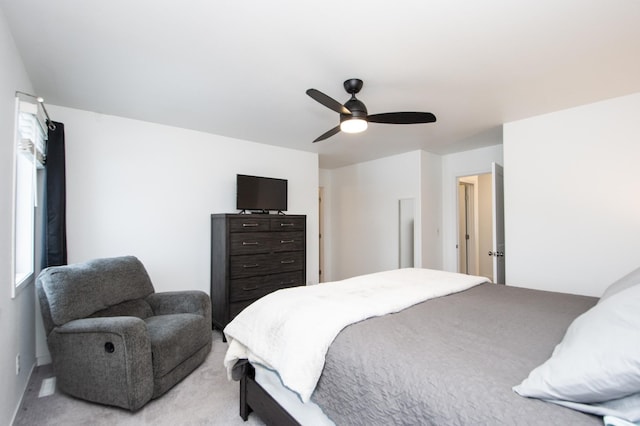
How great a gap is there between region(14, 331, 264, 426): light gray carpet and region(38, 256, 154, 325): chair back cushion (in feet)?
1.85

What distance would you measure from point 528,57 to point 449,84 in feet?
1.78

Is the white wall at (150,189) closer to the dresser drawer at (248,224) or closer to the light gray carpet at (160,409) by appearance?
the dresser drawer at (248,224)

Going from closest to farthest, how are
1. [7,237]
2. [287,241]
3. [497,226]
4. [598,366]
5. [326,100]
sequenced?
[598,366]
[7,237]
[326,100]
[497,226]
[287,241]

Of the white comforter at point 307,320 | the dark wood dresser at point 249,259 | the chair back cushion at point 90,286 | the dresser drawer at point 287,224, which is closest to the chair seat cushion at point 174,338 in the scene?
the chair back cushion at point 90,286

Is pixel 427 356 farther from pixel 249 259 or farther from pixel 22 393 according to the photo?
pixel 22 393

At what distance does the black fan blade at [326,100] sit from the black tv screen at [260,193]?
1.99m

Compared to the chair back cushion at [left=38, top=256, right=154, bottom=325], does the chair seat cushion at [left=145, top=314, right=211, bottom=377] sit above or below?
below

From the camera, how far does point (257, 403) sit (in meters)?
1.77

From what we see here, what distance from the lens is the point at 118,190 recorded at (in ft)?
10.3

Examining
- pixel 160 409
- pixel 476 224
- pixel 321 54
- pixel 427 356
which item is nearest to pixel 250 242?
pixel 160 409

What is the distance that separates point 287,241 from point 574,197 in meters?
3.13

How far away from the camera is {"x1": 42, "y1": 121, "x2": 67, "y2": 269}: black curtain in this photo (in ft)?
8.65

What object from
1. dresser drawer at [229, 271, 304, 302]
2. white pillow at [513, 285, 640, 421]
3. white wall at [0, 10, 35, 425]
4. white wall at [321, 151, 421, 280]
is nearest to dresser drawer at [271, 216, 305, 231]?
dresser drawer at [229, 271, 304, 302]

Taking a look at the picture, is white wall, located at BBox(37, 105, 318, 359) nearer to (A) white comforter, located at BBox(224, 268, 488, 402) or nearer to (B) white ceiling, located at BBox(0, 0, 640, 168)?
(B) white ceiling, located at BBox(0, 0, 640, 168)
